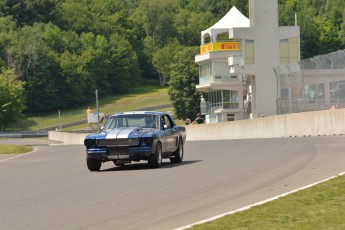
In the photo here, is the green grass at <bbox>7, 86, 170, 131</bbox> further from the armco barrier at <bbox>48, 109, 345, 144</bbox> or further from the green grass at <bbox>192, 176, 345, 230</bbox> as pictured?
the green grass at <bbox>192, 176, 345, 230</bbox>

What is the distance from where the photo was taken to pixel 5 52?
15850cm

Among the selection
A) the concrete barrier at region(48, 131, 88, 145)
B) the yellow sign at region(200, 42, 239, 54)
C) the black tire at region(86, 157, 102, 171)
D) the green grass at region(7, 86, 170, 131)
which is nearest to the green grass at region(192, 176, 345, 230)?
the black tire at region(86, 157, 102, 171)

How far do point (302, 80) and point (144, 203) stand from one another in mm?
35744

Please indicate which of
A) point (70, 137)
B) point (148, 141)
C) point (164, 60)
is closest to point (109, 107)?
point (164, 60)

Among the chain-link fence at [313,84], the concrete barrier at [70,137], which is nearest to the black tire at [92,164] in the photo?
the chain-link fence at [313,84]

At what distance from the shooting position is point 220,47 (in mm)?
96562

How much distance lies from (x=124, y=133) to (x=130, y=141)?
0.27 meters

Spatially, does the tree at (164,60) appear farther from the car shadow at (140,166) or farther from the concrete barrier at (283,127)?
the car shadow at (140,166)

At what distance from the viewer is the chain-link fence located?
42.5 m

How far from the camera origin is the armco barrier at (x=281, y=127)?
3878 centimetres

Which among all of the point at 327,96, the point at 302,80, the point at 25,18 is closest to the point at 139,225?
the point at 327,96

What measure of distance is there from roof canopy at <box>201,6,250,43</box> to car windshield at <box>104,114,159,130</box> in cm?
7480

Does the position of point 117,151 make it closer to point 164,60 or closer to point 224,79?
point 224,79

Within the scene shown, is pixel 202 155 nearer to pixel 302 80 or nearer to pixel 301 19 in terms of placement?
pixel 302 80
